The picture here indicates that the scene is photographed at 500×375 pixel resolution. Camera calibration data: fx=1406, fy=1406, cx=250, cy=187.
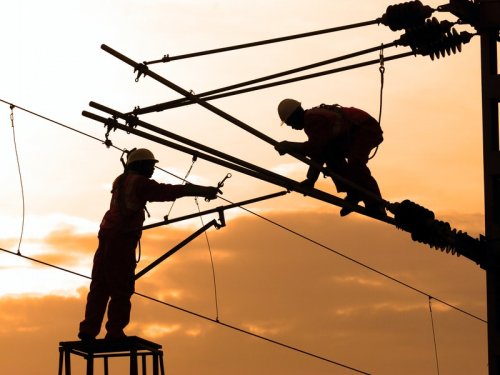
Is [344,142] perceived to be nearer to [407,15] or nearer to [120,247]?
[407,15]

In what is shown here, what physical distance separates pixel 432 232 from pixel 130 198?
4485mm

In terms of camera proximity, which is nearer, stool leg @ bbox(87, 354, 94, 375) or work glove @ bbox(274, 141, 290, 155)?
work glove @ bbox(274, 141, 290, 155)

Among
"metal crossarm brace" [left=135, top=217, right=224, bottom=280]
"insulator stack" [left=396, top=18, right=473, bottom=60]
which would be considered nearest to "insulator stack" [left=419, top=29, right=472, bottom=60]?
"insulator stack" [left=396, top=18, right=473, bottom=60]

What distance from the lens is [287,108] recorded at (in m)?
19.8

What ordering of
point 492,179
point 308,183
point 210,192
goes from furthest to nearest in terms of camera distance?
point 492,179
point 210,192
point 308,183

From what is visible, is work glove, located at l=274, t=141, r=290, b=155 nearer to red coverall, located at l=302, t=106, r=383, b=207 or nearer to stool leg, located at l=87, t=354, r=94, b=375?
red coverall, located at l=302, t=106, r=383, b=207

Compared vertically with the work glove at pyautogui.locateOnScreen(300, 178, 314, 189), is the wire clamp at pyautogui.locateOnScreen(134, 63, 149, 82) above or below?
above

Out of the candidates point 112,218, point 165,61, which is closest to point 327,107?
point 165,61

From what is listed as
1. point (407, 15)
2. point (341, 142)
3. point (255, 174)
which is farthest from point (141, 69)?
point (407, 15)

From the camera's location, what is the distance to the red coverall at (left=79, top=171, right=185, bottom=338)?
20.7 m

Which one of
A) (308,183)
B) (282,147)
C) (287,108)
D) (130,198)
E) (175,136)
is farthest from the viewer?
(130,198)

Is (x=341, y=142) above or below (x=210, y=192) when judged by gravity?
above

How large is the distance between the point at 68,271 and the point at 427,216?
213 inches

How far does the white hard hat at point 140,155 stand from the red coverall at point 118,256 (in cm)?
24
